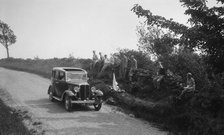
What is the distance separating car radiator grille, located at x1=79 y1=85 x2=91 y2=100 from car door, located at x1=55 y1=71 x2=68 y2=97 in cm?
102

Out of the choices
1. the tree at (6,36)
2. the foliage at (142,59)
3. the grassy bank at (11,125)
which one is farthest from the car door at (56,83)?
the tree at (6,36)

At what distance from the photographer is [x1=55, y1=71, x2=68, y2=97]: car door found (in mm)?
14858

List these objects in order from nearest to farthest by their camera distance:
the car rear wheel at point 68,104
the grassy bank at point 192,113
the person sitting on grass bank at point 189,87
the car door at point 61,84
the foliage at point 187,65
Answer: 1. the grassy bank at point 192,113
2. the person sitting on grass bank at point 189,87
3. the car rear wheel at point 68,104
4. the foliage at point 187,65
5. the car door at point 61,84

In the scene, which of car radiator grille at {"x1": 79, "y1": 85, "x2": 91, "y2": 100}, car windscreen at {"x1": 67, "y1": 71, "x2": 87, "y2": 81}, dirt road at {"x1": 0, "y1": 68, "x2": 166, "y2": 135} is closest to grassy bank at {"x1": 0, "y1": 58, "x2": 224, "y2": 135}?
dirt road at {"x1": 0, "y1": 68, "x2": 166, "y2": 135}

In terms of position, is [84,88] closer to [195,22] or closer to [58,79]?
[58,79]

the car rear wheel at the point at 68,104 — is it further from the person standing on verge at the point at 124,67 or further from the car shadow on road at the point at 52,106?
the person standing on verge at the point at 124,67

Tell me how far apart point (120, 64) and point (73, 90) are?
298 inches

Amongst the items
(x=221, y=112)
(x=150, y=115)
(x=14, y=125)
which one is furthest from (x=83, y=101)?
(x=221, y=112)

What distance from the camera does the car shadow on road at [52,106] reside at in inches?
553

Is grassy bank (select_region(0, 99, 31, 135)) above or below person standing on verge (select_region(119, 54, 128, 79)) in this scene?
below

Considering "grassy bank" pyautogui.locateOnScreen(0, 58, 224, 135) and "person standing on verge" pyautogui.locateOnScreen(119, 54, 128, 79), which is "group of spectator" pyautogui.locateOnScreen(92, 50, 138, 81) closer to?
"person standing on verge" pyautogui.locateOnScreen(119, 54, 128, 79)

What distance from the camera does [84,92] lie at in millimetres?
14250

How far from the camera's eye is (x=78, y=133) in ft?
32.9

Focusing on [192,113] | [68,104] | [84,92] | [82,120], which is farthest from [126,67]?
[192,113]
